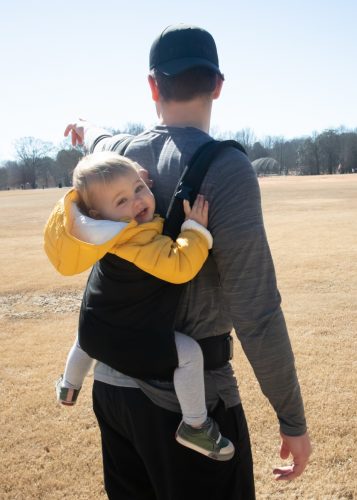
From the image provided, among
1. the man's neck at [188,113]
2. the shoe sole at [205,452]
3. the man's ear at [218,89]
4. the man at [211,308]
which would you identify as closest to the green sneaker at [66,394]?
the man at [211,308]

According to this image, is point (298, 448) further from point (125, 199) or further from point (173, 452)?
point (125, 199)

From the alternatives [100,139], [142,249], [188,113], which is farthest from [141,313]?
[100,139]

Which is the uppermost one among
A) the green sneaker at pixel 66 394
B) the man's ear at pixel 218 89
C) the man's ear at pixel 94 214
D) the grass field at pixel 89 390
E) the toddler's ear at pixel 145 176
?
the man's ear at pixel 218 89

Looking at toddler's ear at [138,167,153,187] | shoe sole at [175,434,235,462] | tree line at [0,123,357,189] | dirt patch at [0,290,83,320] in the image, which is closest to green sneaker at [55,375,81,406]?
shoe sole at [175,434,235,462]

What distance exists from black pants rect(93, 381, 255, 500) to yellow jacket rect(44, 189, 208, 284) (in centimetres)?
45

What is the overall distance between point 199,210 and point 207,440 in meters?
0.70

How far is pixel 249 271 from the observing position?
1375 millimetres

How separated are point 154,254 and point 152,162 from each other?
0.33 m

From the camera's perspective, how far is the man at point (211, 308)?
138 centimetres

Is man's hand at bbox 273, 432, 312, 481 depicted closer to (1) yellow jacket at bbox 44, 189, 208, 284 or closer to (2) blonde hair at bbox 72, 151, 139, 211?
(1) yellow jacket at bbox 44, 189, 208, 284

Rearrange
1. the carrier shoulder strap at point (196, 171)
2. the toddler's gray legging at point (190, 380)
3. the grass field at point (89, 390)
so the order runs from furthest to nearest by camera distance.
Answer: the grass field at point (89, 390), the toddler's gray legging at point (190, 380), the carrier shoulder strap at point (196, 171)

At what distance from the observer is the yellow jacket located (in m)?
1.37

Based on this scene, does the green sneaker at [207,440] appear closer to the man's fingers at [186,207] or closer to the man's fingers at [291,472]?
the man's fingers at [291,472]

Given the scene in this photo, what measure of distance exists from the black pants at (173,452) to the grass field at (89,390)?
168cm
